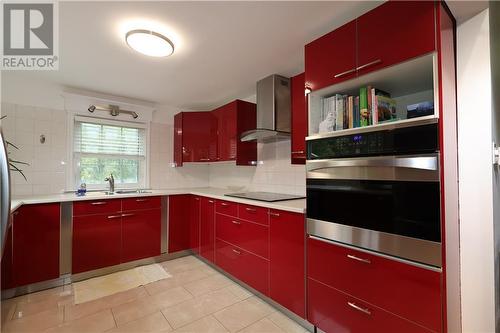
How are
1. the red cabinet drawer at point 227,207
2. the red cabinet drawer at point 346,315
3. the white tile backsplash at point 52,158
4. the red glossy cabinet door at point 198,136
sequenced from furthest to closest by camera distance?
the red glossy cabinet door at point 198,136, the white tile backsplash at point 52,158, the red cabinet drawer at point 227,207, the red cabinet drawer at point 346,315

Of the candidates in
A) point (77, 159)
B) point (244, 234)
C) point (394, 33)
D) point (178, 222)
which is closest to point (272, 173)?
point (244, 234)

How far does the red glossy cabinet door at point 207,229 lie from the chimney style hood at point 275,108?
1028mm

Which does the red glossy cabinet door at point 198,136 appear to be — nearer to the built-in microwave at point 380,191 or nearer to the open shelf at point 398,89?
the open shelf at point 398,89

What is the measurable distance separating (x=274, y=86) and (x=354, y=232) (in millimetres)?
1664

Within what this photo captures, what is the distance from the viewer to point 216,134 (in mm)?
3443

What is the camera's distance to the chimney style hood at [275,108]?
8.15 feet

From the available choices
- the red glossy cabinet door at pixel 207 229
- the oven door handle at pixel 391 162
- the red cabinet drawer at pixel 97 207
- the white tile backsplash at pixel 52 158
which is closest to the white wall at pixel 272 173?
the white tile backsplash at pixel 52 158

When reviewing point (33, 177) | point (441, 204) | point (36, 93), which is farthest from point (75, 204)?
point (441, 204)

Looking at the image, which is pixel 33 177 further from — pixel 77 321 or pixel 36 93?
pixel 77 321

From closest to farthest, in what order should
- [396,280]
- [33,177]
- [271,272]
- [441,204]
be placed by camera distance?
[441,204] → [396,280] → [271,272] → [33,177]

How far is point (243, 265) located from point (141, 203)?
154 cm

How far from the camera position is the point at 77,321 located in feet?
6.08

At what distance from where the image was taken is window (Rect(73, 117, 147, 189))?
3158mm

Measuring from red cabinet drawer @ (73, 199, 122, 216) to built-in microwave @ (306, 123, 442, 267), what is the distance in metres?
2.28
